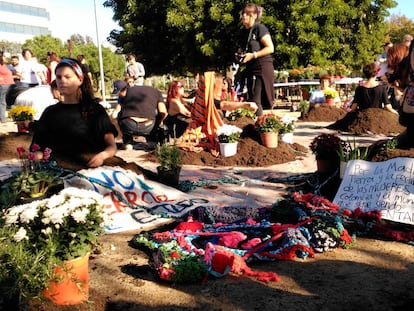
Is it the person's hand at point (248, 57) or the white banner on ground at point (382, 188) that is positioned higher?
the person's hand at point (248, 57)

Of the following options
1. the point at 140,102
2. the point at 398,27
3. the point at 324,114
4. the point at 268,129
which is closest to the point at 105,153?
the point at 268,129

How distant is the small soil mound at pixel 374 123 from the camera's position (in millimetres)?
10414

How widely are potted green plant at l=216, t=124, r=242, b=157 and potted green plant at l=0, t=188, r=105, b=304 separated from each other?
16.0 feet

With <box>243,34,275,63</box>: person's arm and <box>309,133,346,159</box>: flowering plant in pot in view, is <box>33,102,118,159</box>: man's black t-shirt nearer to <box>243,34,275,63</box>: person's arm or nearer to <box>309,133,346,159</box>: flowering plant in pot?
<box>309,133,346,159</box>: flowering plant in pot

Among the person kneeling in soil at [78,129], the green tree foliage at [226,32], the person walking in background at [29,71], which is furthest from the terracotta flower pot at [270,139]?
the green tree foliage at [226,32]

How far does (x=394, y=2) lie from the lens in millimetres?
25250

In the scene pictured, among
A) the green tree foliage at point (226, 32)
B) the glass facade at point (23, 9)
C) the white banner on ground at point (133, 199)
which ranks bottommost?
the white banner on ground at point (133, 199)

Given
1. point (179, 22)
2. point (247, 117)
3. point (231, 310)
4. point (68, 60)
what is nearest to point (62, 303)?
point (231, 310)

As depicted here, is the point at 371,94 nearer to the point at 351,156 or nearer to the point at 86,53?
the point at 351,156

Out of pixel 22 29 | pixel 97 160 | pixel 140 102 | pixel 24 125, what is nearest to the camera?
pixel 97 160

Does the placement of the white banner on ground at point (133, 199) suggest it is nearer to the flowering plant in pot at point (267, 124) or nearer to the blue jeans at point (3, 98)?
the flowering plant in pot at point (267, 124)

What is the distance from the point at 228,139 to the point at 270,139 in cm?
74

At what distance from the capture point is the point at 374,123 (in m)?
10.5

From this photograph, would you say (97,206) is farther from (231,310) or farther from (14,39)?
(14,39)
